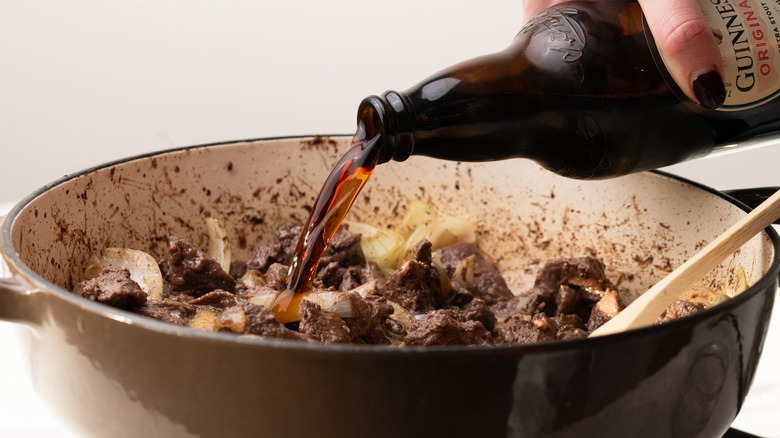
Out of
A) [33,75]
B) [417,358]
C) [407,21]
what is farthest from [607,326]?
[33,75]

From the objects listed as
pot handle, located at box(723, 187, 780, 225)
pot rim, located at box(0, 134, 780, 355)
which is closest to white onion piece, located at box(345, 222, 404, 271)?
pot handle, located at box(723, 187, 780, 225)

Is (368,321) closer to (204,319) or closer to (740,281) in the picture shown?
(204,319)

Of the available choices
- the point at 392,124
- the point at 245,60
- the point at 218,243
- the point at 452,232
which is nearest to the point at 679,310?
the point at 392,124

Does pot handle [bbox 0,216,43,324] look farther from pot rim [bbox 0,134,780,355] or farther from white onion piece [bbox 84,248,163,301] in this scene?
white onion piece [bbox 84,248,163,301]

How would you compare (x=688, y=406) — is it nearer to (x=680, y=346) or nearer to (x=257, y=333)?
(x=680, y=346)

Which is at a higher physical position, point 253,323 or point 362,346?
point 362,346
